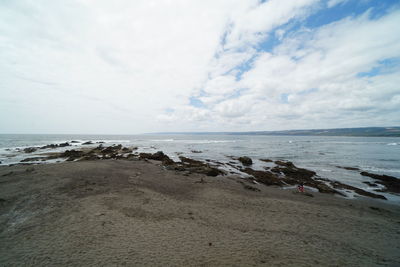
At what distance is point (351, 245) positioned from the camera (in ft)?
22.3

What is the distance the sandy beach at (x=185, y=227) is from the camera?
18.8ft

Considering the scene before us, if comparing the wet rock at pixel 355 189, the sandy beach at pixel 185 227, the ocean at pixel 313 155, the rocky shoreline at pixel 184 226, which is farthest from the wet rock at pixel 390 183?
the sandy beach at pixel 185 227

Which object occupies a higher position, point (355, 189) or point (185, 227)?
point (185, 227)

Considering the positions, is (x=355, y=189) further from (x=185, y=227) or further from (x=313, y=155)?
(x=313, y=155)

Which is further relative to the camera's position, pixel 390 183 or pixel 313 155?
pixel 313 155

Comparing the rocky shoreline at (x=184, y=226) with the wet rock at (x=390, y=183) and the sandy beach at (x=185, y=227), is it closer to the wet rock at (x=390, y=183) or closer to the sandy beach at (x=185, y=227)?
the sandy beach at (x=185, y=227)

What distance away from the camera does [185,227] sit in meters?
7.49

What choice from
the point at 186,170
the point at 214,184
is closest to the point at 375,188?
the point at 214,184

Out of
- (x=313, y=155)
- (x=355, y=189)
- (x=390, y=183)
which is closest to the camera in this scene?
(x=355, y=189)

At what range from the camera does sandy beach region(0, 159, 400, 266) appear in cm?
572

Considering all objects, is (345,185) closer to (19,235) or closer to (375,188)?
(375,188)

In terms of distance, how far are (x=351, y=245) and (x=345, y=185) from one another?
1303 cm

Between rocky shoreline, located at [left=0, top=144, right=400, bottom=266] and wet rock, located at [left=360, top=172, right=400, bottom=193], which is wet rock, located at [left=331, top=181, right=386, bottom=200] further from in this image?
wet rock, located at [left=360, top=172, right=400, bottom=193]

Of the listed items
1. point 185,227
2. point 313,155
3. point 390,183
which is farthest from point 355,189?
point 313,155
